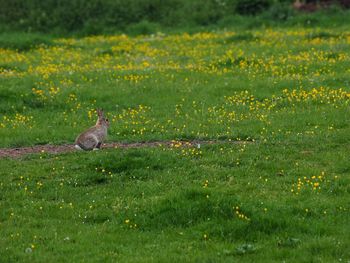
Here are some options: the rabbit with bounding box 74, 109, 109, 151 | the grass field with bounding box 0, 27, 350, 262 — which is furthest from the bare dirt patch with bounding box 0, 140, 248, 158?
the rabbit with bounding box 74, 109, 109, 151

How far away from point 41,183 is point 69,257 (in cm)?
394

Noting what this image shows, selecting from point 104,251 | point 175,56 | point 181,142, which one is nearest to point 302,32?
point 175,56

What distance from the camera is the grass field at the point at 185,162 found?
12867 mm

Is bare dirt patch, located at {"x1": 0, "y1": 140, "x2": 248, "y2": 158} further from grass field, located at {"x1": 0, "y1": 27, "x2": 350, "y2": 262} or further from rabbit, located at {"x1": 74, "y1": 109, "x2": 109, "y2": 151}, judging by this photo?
rabbit, located at {"x1": 74, "y1": 109, "x2": 109, "y2": 151}

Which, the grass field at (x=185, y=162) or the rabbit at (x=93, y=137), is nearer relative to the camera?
the grass field at (x=185, y=162)

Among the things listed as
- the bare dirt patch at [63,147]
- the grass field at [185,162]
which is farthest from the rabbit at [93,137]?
the bare dirt patch at [63,147]

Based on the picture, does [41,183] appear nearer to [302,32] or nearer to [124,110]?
[124,110]

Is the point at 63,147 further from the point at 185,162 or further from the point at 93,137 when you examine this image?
the point at 185,162

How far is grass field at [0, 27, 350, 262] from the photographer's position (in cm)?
1287

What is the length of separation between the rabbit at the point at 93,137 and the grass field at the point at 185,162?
366mm

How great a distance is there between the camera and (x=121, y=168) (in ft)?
54.1

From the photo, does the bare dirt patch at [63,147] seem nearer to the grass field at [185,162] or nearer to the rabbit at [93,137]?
the grass field at [185,162]

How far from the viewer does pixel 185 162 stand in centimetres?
1686

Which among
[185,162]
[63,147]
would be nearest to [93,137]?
[63,147]
